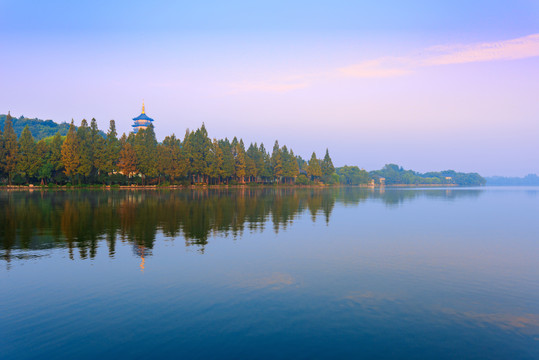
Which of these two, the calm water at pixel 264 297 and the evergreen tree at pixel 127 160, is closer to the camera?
the calm water at pixel 264 297

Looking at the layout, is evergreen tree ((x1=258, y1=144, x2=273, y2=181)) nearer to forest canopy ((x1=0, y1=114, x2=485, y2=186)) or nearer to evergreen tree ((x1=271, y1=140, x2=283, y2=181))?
evergreen tree ((x1=271, y1=140, x2=283, y2=181))

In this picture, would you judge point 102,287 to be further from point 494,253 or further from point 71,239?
point 494,253

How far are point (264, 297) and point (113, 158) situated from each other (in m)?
97.1

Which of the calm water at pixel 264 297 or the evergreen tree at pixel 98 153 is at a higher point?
the evergreen tree at pixel 98 153

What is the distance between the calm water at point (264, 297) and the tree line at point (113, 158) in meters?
80.0

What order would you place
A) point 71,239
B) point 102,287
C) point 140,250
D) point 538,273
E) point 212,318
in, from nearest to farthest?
point 212,318 → point 102,287 → point 538,273 → point 140,250 → point 71,239

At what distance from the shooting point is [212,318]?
980 cm

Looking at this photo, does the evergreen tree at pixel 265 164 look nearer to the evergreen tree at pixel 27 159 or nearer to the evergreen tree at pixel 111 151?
the evergreen tree at pixel 111 151

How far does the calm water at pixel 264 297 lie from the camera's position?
838 centimetres

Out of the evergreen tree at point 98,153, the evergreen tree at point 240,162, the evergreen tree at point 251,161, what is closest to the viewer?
the evergreen tree at point 98,153

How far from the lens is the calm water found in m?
8.38

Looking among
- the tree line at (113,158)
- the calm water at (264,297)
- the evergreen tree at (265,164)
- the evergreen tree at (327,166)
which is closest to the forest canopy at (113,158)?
the tree line at (113,158)

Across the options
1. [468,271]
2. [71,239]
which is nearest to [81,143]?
[71,239]

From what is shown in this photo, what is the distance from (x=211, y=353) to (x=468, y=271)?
12.2 meters
